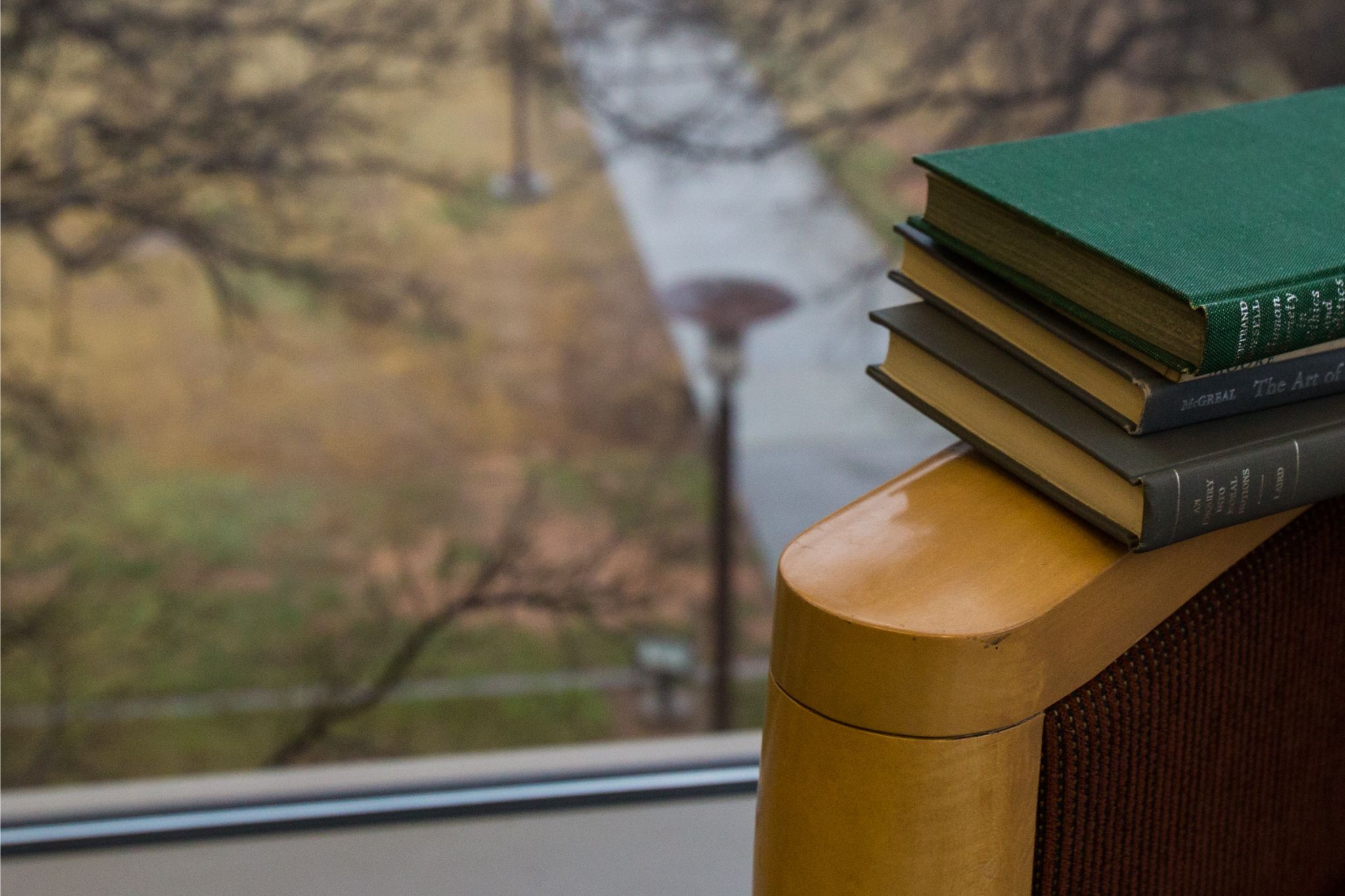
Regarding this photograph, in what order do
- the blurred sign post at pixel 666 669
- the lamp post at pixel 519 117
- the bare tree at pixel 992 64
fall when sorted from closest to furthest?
the lamp post at pixel 519 117, the bare tree at pixel 992 64, the blurred sign post at pixel 666 669

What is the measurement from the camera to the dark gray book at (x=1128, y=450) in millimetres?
490

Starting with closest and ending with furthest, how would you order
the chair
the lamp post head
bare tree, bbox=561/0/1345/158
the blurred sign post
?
the chair
bare tree, bbox=561/0/1345/158
the lamp post head
the blurred sign post

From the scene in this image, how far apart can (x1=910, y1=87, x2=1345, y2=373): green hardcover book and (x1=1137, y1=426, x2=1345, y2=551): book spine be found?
0.04 meters

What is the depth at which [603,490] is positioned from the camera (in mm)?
2686

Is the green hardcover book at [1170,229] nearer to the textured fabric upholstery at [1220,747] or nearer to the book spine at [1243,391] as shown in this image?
the book spine at [1243,391]

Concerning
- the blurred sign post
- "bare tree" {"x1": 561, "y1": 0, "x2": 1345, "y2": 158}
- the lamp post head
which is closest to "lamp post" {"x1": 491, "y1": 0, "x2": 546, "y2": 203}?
"bare tree" {"x1": 561, "y1": 0, "x2": 1345, "y2": 158}

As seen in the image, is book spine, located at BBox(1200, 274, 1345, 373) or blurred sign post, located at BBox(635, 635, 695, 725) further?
blurred sign post, located at BBox(635, 635, 695, 725)

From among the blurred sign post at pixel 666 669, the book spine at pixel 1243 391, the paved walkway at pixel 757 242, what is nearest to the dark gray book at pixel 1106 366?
the book spine at pixel 1243 391

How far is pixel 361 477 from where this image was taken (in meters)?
2.56

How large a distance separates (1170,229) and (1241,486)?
109mm

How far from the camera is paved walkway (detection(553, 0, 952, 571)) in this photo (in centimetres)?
241

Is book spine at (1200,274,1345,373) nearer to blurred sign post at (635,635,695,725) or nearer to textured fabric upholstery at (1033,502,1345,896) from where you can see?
textured fabric upholstery at (1033,502,1345,896)

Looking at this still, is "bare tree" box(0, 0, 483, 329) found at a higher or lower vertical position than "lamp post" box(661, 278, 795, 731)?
higher

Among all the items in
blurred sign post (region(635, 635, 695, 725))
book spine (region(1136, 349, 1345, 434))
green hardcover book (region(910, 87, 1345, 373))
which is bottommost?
blurred sign post (region(635, 635, 695, 725))
